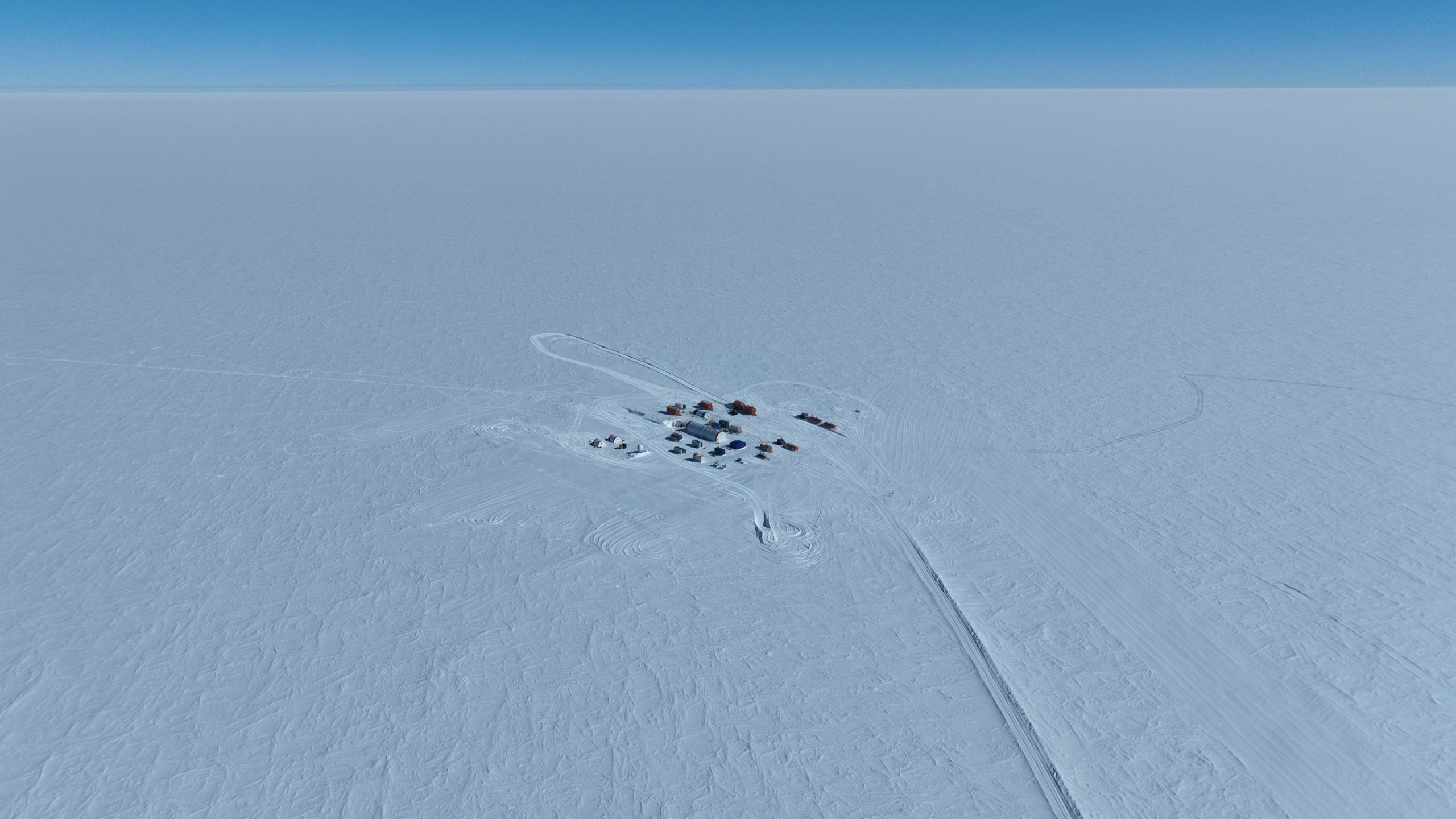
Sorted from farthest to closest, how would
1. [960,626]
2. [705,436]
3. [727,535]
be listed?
[705,436] → [727,535] → [960,626]

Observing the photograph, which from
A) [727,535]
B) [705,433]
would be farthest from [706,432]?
[727,535]

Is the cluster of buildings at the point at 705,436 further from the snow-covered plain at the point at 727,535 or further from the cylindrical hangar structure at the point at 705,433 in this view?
the snow-covered plain at the point at 727,535

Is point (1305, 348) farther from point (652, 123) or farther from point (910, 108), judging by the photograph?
point (910, 108)

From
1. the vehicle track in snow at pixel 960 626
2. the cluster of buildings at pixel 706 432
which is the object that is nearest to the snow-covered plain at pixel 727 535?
the vehicle track in snow at pixel 960 626

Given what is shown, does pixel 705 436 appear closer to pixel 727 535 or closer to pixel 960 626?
pixel 727 535

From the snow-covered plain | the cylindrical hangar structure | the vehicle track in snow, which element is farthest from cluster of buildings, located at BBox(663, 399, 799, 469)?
the vehicle track in snow

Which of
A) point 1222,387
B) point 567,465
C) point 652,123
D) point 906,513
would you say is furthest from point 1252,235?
point 652,123

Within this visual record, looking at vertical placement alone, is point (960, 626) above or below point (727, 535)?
above
